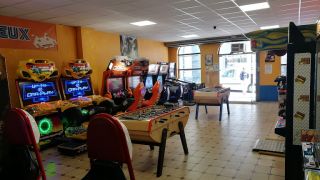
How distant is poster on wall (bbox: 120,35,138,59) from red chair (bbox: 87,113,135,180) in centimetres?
700

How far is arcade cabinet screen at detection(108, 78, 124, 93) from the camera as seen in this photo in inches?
290

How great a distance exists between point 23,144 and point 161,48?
9.77m

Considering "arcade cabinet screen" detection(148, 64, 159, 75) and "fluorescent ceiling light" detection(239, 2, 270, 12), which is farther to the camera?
"arcade cabinet screen" detection(148, 64, 159, 75)

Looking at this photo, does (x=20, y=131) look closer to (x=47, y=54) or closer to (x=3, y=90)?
(x=3, y=90)

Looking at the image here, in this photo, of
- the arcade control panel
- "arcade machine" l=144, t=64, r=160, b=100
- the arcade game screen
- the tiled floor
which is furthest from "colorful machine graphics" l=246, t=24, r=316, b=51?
"arcade machine" l=144, t=64, r=160, b=100

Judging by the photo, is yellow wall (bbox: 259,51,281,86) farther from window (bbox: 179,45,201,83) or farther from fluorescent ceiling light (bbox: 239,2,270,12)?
fluorescent ceiling light (bbox: 239,2,270,12)

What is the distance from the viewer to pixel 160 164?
3.77 metres

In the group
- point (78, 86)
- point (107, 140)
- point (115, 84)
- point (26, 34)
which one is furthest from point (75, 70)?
point (107, 140)

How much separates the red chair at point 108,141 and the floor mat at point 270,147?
10.6 ft

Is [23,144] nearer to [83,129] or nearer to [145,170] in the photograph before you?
[145,170]

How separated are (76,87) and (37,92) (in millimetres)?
1079

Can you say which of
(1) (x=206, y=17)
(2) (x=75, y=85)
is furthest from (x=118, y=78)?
(1) (x=206, y=17)

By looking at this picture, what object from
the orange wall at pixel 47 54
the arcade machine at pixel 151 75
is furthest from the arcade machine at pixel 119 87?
the arcade machine at pixel 151 75

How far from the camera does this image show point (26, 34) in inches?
231
